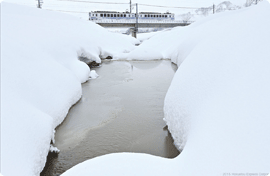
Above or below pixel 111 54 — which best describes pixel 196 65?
above

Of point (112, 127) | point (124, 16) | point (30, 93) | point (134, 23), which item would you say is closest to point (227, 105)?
point (112, 127)

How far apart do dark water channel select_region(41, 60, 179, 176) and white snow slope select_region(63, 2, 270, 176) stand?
3.13 ft

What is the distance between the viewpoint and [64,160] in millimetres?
4793

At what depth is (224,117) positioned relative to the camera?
3.21 meters

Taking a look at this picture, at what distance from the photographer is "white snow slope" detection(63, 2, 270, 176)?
103 inches

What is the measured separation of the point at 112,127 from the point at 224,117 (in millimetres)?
3822

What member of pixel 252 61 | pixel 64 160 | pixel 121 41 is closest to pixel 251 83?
pixel 252 61

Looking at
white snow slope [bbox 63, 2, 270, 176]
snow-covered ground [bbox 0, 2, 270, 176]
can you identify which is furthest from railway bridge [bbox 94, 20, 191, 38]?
white snow slope [bbox 63, 2, 270, 176]

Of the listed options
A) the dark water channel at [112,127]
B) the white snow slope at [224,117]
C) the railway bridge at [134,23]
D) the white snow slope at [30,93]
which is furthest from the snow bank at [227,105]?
the railway bridge at [134,23]

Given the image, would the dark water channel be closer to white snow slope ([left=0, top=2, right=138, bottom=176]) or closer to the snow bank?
white snow slope ([left=0, top=2, right=138, bottom=176])

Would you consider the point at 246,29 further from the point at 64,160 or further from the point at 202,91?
the point at 64,160

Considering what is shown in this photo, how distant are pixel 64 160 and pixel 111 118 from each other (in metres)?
2.43

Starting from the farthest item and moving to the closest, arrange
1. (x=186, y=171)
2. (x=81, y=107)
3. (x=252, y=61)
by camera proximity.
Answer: (x=81, y=107)
(x=252, y=61)
(x=186, y=171)

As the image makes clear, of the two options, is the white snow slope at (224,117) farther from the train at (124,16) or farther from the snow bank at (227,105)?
the train at (124,16)
